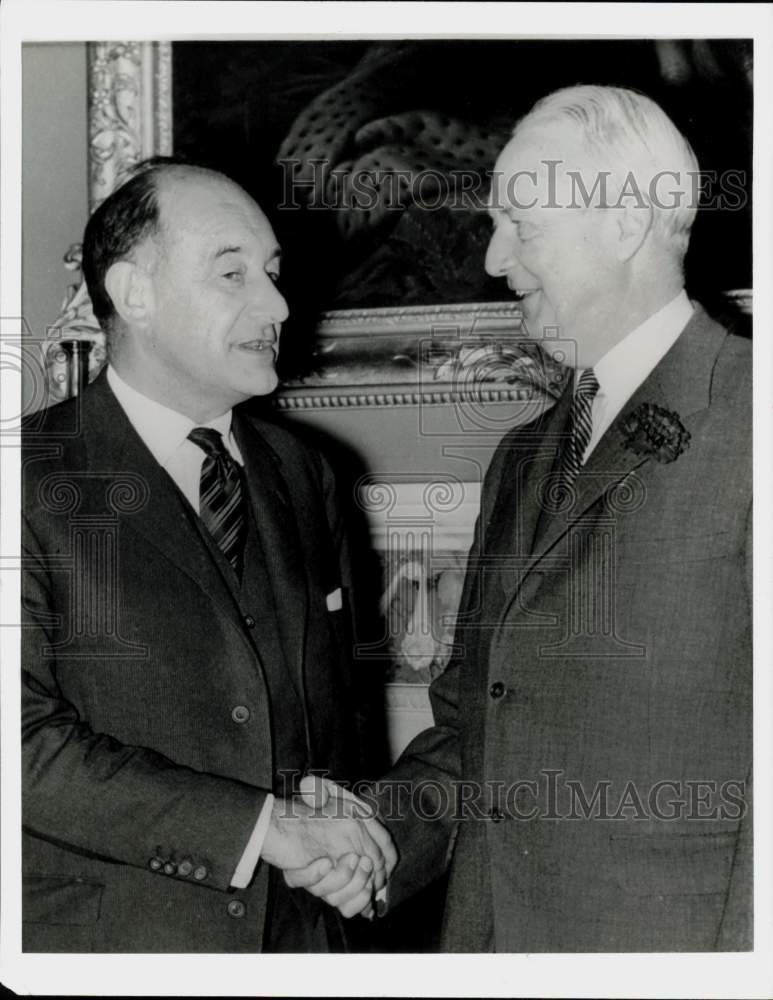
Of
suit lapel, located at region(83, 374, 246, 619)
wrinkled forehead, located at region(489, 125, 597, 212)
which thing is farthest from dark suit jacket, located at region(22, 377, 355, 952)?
wrinkled forehead, located at region(489, 125, 597, 212)

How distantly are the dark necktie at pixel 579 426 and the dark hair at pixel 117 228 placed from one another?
0.90 metres

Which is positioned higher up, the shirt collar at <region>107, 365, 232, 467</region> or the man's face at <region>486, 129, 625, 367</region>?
the man's face at <region>486, 129, 625, 367</region>

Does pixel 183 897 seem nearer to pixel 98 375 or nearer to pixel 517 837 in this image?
pixel 517 837

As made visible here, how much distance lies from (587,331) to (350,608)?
0.74m

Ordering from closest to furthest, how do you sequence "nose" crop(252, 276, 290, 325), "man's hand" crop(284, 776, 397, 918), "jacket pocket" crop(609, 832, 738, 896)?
"jacket pocket" crop(609, 832, 738, 896) < "man's hand" crop(284, 776, 397, 918) < "nose" crop(252, 276, 290, 325)

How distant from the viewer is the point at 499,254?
2.27 meters

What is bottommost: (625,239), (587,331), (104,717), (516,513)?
Result: (104,717)

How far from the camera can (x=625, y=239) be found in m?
2.14

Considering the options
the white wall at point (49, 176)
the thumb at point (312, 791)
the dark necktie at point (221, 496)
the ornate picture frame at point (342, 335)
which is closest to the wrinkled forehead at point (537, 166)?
the ornate picture frame at point (342, 335)

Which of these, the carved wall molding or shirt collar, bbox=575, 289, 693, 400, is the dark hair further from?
shirt collar, bbox=575, 289, 693, 400

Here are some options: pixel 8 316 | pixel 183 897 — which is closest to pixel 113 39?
pixel 8 316

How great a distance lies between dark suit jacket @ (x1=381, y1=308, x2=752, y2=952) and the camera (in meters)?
2.02

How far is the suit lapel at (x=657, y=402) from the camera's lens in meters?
2.07

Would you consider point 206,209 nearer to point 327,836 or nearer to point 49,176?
point 49,176
